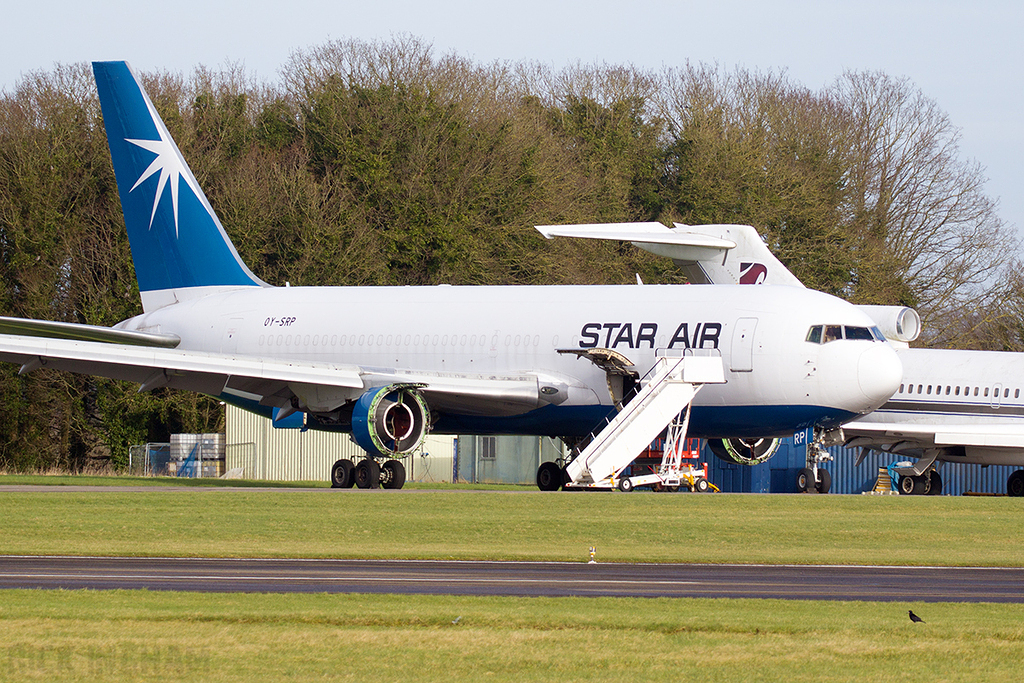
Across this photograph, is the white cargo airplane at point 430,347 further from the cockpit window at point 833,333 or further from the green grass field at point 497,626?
the green grass field at point 497,626

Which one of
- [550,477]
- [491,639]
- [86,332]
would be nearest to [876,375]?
[550,477]

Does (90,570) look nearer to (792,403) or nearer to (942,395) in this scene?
(792,403)

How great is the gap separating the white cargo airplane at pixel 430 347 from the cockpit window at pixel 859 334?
47mm

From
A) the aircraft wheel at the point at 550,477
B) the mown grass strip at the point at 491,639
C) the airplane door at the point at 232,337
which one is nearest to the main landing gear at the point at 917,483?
the aircraft wheel at the point at 550,477

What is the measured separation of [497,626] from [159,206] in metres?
30.6

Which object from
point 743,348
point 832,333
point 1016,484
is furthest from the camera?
point 1016,484

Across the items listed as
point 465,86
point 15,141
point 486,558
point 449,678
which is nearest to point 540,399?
point 486,558

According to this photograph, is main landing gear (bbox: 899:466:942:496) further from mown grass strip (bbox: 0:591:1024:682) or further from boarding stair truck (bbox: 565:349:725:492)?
mown grass strip (bbox: 0:591:1024:682)

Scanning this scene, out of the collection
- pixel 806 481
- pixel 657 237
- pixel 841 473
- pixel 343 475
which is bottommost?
pixel 841 473

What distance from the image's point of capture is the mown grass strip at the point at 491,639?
10352 mm

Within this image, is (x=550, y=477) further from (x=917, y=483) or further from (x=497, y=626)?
(x=497, y=626)

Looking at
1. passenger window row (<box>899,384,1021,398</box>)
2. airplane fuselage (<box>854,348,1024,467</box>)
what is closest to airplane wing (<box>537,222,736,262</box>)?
airplane fuselage (<box>854,348,1024,467</box>)

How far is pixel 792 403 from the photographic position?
3272 centimetres

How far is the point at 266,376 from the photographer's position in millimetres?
33000
